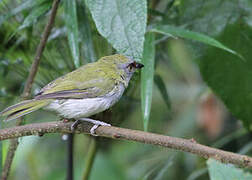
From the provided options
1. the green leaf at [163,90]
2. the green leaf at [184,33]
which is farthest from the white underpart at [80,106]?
the green leaf at [163,90]

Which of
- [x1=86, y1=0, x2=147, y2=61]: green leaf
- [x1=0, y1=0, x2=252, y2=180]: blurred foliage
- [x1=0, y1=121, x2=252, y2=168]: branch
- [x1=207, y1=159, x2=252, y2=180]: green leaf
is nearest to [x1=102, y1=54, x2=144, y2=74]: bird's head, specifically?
[x1=0, y1=0, x2=252, y2=180]: blurred foliage

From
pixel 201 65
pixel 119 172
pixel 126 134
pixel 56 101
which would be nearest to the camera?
pixel 126 134

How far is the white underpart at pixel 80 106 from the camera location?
232 centimetres

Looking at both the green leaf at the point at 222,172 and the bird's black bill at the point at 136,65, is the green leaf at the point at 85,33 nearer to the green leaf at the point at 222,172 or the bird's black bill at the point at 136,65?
the bird's black bill at the point at 136,65

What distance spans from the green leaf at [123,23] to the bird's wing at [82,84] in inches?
21.0

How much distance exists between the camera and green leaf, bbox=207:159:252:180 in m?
1.60

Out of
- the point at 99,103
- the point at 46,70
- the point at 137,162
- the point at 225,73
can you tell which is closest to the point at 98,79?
the point at 99,103

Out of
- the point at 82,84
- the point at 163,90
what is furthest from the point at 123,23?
the point at 163,90

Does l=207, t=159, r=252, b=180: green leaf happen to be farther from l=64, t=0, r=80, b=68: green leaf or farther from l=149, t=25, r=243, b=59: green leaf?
l=64, t=0, r=80, b=68: green leaf

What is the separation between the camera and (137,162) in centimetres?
457

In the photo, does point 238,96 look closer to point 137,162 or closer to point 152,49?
point 152,49

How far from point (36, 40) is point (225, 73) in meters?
1.33

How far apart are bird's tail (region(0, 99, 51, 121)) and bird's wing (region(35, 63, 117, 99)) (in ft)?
0.13

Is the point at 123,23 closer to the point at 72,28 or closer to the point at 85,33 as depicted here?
the point at 72,28
